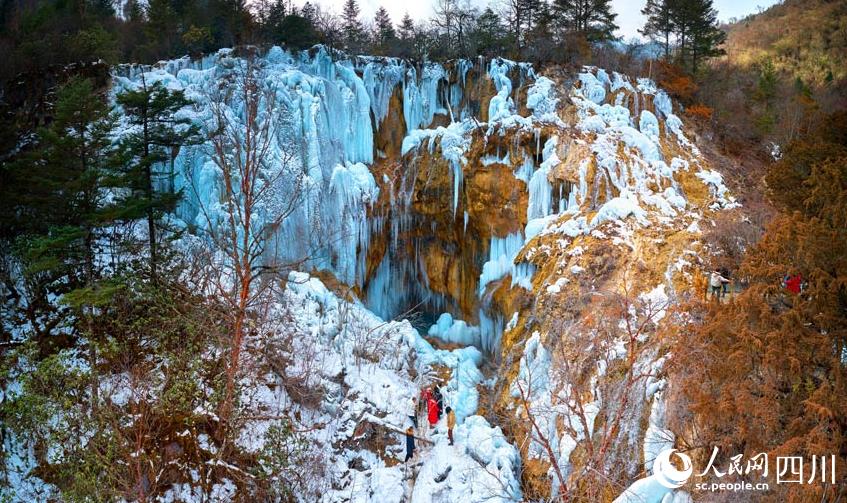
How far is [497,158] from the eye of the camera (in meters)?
16.5

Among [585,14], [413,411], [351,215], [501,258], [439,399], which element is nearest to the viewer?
[439,399]

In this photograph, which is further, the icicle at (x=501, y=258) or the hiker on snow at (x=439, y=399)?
the icicle at (x=501, y=258)

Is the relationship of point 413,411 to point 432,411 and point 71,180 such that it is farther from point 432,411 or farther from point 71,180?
point 71,180

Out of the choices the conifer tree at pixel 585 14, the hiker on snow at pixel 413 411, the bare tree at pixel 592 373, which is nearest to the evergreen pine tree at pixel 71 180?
the hiker on snow at pixel 413 411

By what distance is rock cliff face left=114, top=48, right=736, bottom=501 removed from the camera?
1154 cm

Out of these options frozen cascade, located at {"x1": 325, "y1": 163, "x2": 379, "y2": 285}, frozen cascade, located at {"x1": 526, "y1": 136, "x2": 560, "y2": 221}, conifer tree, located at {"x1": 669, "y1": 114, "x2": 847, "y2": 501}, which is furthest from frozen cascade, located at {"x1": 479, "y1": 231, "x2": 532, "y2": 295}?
conifer tree, located at {"x1": 669, "y1": 114, "x2": 847, "y2": 501}

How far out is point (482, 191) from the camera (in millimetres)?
16500

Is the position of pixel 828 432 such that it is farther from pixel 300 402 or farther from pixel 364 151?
pixel 364 151

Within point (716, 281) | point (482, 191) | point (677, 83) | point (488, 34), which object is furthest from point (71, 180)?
point (677, 83)

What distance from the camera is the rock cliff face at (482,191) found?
11.5 m

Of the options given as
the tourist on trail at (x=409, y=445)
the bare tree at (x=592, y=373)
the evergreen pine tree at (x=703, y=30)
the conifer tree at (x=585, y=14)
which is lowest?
the tourist on trail at (x=409, y=445)

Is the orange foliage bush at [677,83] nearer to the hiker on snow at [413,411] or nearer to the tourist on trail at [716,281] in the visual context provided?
the tourist on trail at [716,281]

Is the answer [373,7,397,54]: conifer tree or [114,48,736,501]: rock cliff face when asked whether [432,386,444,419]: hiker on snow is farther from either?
[373,7,397,54]: conifer tree

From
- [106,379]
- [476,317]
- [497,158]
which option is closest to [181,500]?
[106,379]
